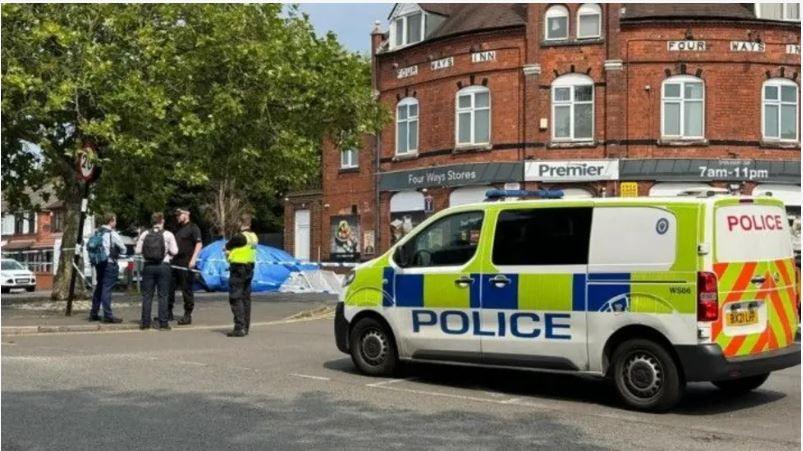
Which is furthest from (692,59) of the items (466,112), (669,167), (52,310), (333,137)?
(52,310)

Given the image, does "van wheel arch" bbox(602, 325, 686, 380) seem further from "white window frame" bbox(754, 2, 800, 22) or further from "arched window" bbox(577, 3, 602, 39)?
"white window frame" bbox(754, 2, 800, 22)

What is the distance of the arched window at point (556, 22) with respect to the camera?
101 ft

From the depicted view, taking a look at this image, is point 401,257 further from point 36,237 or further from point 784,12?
point 36,237

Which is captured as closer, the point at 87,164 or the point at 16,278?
the point at 87,164

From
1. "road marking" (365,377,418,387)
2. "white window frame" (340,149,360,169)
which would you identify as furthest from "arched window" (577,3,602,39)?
"road marking" (365,377,418,387)

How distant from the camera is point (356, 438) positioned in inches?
273

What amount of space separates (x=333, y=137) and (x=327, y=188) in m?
14.5

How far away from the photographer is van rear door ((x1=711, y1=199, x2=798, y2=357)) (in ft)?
26.2

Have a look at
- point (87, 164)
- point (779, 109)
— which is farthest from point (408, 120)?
point (87, 164)

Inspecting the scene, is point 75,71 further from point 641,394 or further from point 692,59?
point 692,59

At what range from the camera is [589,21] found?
3038 cm

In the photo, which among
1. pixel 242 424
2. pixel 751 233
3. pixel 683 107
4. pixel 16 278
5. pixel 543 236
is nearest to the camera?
pixel 242 424

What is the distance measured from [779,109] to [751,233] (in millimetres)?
23955

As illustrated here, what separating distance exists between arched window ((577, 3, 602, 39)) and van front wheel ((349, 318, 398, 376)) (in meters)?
22.2
